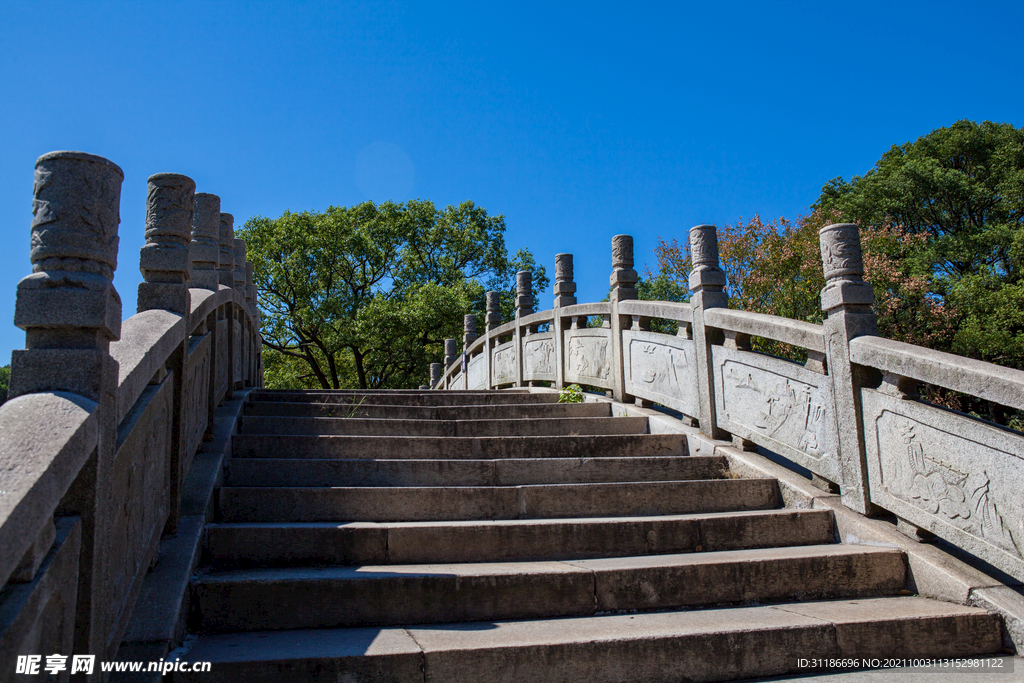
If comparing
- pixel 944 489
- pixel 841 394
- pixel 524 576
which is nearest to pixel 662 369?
pixel 841 394

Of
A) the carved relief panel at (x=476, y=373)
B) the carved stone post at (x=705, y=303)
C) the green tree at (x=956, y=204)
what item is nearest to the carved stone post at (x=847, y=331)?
→ the carved stone post at (x=705, y=303)

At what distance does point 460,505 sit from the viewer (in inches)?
174

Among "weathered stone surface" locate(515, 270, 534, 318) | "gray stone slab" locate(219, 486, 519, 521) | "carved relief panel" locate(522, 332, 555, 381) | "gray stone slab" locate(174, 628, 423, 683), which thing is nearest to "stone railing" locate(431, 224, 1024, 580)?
"carved relief panel" locate(522, 332, 555, 381)

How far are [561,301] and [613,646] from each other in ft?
21.6

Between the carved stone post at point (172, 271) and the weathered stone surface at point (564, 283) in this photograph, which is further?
the weathered stone surface at point (564, 283)

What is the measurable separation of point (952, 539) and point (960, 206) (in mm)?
26138

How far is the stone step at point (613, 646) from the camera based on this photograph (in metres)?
2.79

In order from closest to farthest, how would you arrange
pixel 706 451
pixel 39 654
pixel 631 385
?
1. pixel 39 654
2. pixel 706 451
3. pixel 631 385

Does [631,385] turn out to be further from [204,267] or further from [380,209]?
[380,209]

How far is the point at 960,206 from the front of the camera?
82.0ft

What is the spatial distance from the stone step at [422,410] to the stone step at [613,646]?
358 cm

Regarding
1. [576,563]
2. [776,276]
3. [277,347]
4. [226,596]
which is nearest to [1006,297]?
[776,276]

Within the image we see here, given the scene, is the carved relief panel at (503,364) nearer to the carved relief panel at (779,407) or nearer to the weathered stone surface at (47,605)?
the carved relief panel at (779,407)

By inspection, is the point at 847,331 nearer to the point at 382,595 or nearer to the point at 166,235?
the point at 382,595
